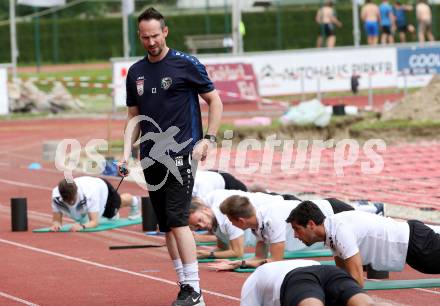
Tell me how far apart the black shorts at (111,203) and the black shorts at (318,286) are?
7.63 meters

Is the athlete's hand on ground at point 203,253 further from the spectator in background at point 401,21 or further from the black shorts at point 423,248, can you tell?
the spectator in background at point 401,21

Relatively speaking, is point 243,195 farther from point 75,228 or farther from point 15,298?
point 75,228

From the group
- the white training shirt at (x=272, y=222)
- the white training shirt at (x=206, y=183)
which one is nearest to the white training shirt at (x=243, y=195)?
the white training shirt at (x=272, y=222)

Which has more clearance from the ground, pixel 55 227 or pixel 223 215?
pixel 223 215

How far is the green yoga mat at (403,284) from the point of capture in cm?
1029

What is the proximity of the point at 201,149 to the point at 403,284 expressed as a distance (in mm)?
2174

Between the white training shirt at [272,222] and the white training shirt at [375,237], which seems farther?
the white training shirt at [272,222]

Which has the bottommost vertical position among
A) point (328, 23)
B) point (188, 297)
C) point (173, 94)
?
point (188, 297)

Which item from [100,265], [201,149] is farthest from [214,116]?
[100,265]

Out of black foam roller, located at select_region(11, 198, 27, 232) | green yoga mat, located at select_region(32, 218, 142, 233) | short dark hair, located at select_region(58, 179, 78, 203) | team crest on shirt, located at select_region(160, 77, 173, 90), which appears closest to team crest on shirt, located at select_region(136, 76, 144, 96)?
team crest on shirt, located at select_region(160, 77, 173, 90)

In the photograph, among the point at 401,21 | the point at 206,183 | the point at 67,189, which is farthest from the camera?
the point at 401,21

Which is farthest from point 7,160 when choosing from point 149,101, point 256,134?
point 149,101

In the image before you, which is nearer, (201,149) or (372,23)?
(201,149)

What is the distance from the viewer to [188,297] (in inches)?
375
